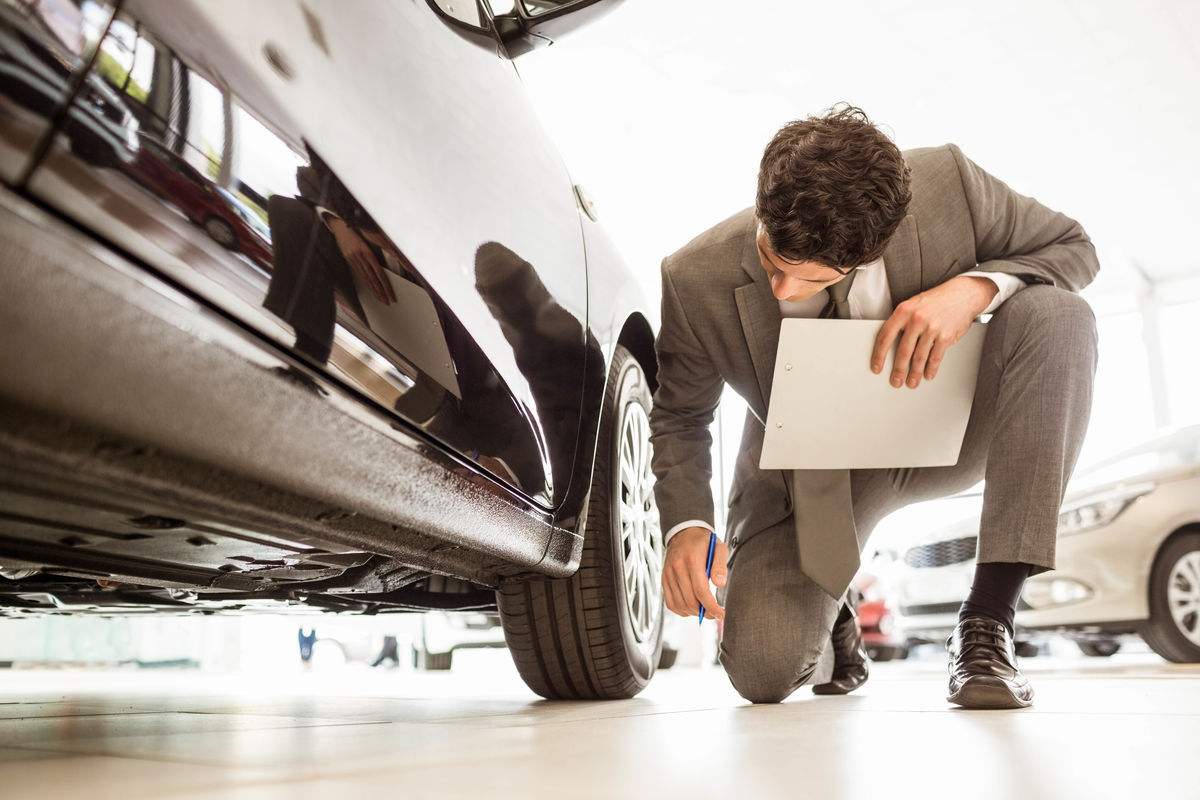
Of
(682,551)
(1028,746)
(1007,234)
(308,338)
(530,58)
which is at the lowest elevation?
(1028,746)

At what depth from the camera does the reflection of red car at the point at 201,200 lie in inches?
22.0

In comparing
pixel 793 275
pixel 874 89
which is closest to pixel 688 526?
pixel 793 275

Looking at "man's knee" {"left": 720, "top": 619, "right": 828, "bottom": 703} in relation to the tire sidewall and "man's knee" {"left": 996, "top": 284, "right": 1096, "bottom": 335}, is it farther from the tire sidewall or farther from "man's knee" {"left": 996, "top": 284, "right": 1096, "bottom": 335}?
the tire sidewall

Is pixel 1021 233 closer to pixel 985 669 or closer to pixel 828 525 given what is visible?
pixel 828 525

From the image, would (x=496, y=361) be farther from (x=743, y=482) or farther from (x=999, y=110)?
(x=999, y=110)

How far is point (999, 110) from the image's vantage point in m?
6.01

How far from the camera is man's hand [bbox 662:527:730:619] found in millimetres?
1443

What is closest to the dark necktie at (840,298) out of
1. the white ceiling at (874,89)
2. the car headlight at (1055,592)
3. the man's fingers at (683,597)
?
the man's fingers at (683,597)

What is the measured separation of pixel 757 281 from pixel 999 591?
0.56m

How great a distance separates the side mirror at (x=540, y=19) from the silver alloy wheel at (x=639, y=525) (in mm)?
590

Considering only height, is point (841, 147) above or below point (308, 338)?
above

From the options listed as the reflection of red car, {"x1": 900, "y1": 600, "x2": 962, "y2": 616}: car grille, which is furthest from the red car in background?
the reflection of red car

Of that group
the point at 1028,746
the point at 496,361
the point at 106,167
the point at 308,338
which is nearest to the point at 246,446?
the point at 308,338

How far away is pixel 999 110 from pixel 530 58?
10.1 ft
